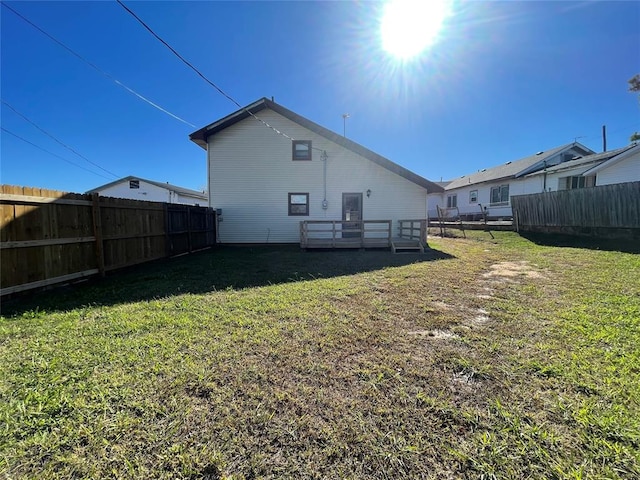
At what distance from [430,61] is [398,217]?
5954mm

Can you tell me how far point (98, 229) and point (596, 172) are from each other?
839 inches

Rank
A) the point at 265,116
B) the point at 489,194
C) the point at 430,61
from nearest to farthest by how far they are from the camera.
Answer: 1. the point at 430,61
2. the point at 265,116
3. the point at 489,194

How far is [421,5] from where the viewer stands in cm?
698

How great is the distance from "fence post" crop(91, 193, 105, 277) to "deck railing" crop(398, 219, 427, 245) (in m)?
9.70

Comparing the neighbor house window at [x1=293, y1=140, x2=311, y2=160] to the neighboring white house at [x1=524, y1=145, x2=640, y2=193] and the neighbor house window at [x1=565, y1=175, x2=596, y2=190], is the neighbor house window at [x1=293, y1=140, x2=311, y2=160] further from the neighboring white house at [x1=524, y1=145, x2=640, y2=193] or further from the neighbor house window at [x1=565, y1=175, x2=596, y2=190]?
the neighbor house window at [x1=565, y1=175, x2=596, y2=190]

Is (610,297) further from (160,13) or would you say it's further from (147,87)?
(147,87)

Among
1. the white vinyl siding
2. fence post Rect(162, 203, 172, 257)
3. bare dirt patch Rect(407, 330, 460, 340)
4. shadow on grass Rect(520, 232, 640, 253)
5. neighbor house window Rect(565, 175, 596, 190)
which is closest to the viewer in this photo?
bare dirt patch Rect(407, 330, 460, 340)

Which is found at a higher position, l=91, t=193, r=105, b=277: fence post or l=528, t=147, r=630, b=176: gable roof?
l=528, t=147, r=630, b=176: gable roof

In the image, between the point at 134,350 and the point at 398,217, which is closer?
the point at 134,350

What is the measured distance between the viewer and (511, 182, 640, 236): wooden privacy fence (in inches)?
377

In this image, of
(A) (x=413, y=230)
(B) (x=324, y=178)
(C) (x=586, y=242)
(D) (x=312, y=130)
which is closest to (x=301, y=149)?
(D) (x=312, y=130)

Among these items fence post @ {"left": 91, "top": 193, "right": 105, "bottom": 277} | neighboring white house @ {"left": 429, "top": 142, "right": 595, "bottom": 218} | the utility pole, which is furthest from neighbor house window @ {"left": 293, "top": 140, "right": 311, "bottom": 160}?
neighboring white house @ {"left": 429, "top": 142, "right": 595, "bottom": 218}

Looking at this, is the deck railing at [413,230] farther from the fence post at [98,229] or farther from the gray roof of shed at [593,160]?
the gray roof of shed at [593,160]

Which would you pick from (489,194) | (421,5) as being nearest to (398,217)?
(421,5)
